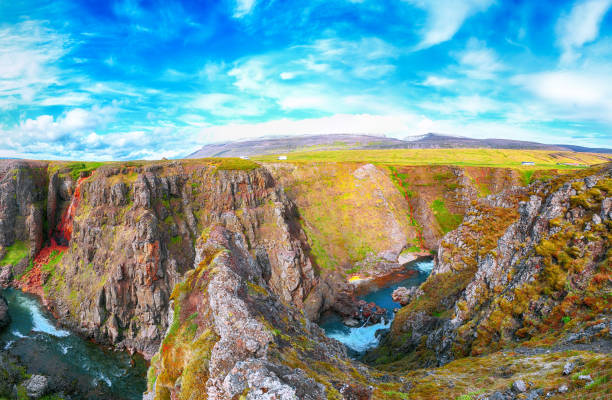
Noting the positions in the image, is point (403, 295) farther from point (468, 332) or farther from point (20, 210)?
point (20, 210)

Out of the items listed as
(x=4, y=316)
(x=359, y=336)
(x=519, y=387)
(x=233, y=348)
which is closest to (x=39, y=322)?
(x=4, y=316)

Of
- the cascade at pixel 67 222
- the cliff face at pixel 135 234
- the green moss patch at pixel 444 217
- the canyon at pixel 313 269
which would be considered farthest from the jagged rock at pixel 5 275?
the green moss patch at pixel 444 217

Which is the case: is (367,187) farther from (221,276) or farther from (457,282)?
(221,276)

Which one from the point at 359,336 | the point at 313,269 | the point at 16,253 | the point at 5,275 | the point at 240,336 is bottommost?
the point at 359,336

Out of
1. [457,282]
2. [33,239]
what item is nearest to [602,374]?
[457,282]

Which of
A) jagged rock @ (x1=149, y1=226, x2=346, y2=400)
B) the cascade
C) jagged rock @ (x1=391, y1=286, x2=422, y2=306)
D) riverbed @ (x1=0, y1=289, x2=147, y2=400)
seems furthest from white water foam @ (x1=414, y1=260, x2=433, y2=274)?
the cascade

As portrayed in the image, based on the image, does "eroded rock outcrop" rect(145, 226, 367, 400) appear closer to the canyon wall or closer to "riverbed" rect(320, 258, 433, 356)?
"riverbed" rect(320, 258, 433, 356)

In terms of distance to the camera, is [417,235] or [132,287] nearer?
[132,287]

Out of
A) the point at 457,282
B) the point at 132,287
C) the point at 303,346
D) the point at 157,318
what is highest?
the point at 303,346
